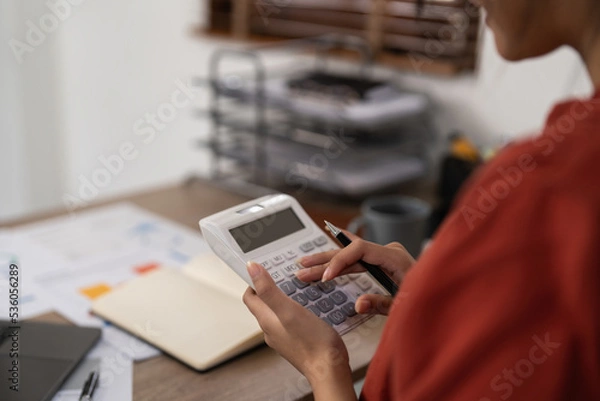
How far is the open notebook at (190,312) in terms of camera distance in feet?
2.93

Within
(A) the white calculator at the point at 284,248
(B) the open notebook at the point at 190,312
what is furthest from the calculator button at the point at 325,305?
(B) the open notebook at the point at 190,312

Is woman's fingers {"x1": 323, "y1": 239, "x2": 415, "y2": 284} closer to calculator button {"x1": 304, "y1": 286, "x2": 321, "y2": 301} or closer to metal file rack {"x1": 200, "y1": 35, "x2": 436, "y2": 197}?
calculator button {"x1": 304, "y1": 286, "x2": 321, "y2": 301}

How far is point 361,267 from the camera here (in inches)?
32.9

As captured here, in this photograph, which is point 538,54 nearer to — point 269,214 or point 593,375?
point 593,375

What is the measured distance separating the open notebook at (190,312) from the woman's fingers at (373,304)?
0.50ft

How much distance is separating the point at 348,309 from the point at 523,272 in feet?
1.02

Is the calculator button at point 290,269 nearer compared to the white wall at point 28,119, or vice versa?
the calculator button at point 290,269

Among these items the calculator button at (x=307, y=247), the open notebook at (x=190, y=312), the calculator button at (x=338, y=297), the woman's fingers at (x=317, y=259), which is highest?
the calculator button at (x=307, y=247)

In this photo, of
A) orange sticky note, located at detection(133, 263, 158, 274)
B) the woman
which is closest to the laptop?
orange sticky note, located at detection(133, 263, 158, 274)

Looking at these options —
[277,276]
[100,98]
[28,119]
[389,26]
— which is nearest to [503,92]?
[389,26]

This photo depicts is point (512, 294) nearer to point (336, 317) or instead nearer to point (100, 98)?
point (336, 317)

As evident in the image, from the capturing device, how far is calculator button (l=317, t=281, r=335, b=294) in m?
0.80

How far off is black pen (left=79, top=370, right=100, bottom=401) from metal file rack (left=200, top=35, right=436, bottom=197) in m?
0.70

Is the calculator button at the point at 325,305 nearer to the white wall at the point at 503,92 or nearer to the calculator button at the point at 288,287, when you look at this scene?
the calculator button at the point at 288,287
